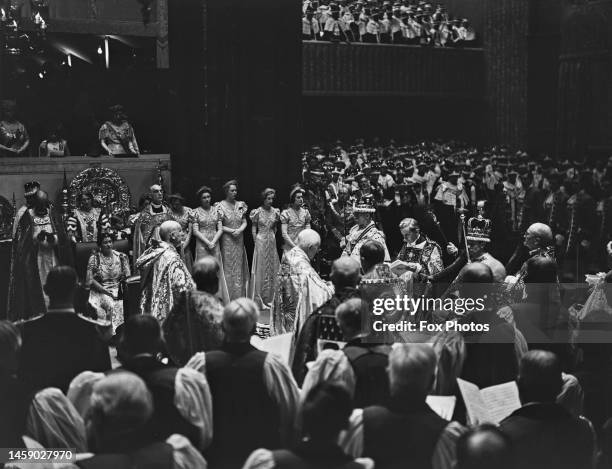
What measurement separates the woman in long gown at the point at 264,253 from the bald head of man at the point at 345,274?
552 centimetres

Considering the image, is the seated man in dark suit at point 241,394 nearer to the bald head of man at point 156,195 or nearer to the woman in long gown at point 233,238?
the bald head of man at point 156,195

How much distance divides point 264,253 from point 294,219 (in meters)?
0.63

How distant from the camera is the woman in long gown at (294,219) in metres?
10.7

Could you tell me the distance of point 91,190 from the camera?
1190 centimetres

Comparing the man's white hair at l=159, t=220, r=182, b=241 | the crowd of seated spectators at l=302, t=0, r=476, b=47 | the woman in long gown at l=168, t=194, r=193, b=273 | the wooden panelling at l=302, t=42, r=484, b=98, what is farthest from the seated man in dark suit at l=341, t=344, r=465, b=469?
the crowd of seated spectators at l=302, t=0, r=476, b=47

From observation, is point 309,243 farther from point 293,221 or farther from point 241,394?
point 293,221

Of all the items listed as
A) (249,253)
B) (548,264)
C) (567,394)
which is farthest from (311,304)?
(249,253)

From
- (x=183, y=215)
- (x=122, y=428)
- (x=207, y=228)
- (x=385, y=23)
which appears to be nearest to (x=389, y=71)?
(x=385, y=23)

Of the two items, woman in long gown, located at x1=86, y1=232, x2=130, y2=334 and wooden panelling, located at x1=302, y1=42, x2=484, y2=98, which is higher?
wooden panelling, located at x1=302, y1=42, x2=484, y2=98

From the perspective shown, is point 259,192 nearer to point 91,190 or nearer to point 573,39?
point 91,190

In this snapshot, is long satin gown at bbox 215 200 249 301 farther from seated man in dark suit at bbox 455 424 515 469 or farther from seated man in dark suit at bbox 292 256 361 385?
seated man in dark suit at bbox 455 424 515 469

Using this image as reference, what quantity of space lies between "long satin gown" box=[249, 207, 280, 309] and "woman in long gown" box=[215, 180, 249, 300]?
15cm

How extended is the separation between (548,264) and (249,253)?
695 cm

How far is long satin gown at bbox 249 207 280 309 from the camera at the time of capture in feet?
36.0
